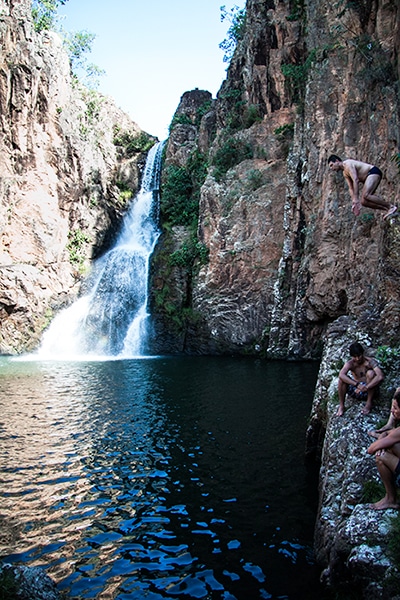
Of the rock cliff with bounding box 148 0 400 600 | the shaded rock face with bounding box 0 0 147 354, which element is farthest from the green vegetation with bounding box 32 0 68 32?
the rock cliff with bounding box 148 0 400 600

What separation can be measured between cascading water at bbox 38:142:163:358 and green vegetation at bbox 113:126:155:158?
42.7ft

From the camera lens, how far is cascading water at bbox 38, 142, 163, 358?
2912cm

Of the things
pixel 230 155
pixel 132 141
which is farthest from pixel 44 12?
pixel 230 155

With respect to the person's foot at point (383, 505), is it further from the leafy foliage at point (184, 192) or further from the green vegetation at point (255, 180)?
the leafy foliage at point (184, 192)

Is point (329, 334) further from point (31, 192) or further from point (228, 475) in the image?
point (31, 192)

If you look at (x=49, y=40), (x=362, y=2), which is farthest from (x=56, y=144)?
(x=362, y=2)

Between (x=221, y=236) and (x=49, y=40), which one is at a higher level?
(x=49, y=40)

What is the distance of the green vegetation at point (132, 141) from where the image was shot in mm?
44219

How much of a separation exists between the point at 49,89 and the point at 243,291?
21.8m

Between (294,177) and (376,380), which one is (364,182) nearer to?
(376,380)

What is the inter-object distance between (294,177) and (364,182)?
56.2 ft

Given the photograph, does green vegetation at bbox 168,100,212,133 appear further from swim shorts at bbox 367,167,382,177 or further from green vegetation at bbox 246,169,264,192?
swim shorts at bbox 367,167,382,177

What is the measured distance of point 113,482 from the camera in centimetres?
789

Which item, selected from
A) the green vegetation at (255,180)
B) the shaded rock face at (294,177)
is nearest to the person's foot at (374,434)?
the shaded rock face at (294,177)
